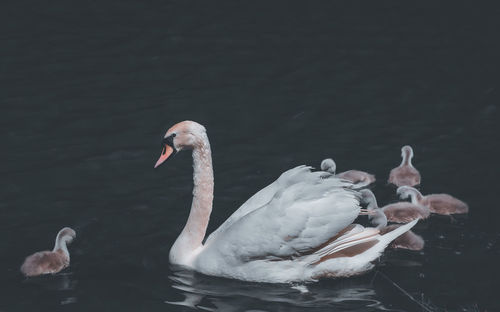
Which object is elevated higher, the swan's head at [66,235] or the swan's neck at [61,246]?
the swan's head at [66,235]

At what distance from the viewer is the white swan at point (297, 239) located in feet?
28.1

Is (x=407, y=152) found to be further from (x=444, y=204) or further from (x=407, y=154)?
(x=444, y=204)

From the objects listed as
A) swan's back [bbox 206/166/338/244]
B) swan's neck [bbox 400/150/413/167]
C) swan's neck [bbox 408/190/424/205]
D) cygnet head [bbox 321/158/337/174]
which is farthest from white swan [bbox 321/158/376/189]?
swan's back [bbox 206/166/338/244]

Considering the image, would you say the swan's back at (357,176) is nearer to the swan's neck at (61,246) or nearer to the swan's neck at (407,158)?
the swan's neck at (407,158)

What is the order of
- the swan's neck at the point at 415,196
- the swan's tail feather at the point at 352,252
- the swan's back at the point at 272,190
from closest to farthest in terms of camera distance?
the swan's tail feather at the point at 352,252
the swan's back at the point at 272,190
the swan's neck at the point at 415,196

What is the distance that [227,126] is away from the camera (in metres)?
13.0

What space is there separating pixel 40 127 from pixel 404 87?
19.3 ft

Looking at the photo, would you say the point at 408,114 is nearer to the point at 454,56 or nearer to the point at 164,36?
the point at 454,56

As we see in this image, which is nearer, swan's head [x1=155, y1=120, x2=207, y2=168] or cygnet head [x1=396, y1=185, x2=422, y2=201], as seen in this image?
swan's head [x1=155, y1=120, x2=207, y2=168]

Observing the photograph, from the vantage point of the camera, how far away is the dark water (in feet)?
28.3

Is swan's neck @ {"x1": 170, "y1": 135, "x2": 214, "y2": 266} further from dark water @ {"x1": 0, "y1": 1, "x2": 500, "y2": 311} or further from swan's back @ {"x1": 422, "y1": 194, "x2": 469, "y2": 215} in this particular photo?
swan's back @ {"x1": 422, "y1": 194, "x2": 469, "y2": 215}

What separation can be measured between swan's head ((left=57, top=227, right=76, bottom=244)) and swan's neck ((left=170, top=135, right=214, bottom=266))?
1.08 metres

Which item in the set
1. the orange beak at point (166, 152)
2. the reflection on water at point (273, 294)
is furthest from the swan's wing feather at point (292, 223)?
the orange beak at point (166, 152)

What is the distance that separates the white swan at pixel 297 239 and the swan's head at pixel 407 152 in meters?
2.42
